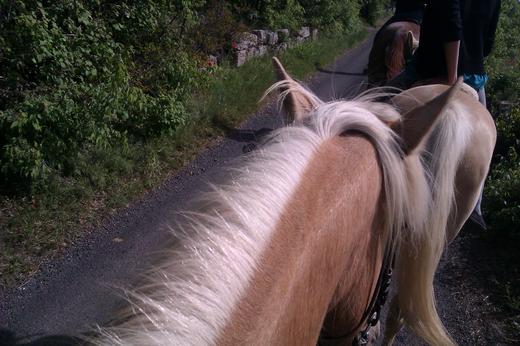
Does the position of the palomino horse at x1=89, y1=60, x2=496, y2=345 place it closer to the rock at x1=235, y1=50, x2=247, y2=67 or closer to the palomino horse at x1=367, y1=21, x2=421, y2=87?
the palomino horse at x1=367, y1=21, x2=421, y2=87

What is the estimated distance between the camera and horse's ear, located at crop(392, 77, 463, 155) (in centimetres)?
153

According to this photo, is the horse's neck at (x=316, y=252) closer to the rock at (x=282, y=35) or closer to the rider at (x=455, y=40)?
the rider at (x=455, y=40)

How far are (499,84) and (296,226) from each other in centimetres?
960

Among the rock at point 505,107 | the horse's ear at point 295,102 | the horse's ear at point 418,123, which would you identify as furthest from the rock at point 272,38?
the horse's ear at point 418,123

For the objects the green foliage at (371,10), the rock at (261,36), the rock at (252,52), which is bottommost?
the green foliage at (371,10)

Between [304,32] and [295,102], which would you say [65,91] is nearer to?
[295,102]

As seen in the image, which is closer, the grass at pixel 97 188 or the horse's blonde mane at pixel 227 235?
the horse's blonde mane at pixel 227 235

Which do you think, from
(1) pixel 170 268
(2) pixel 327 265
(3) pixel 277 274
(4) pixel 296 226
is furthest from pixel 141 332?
(2) pixel 327 265

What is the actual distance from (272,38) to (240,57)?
9.24ft

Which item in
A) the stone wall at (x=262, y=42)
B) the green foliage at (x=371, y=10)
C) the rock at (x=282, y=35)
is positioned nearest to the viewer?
the stone wall at (x=262, y=42)

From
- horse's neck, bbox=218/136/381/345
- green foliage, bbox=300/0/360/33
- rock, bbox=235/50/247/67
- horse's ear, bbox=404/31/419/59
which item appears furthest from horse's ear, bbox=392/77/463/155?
green foliage, bbox=300/0/360/33

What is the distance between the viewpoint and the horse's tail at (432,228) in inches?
73.4

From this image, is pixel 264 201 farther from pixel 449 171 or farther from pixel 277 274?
pixel 449 171

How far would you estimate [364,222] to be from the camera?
56.2 inches
